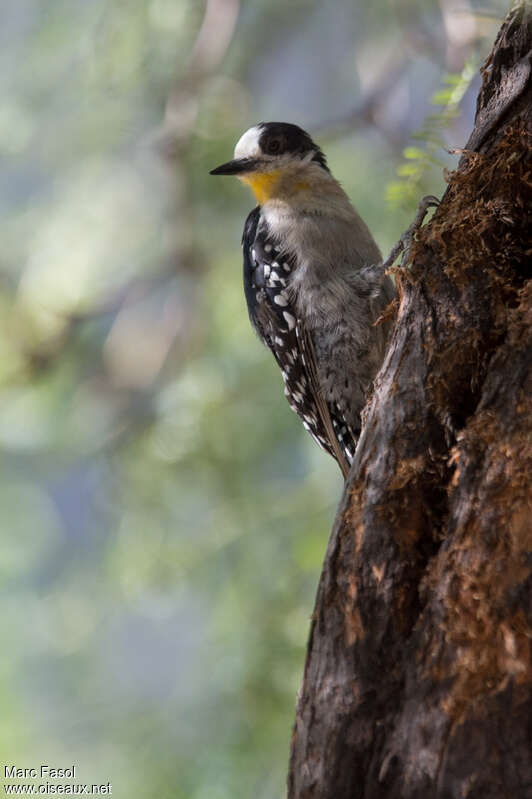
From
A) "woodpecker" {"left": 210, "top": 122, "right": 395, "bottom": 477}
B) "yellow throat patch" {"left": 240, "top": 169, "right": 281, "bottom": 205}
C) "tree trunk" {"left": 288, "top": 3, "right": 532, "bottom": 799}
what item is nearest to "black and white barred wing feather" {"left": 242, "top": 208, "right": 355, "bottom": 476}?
"woodpecker" {"left": 210, "top": 122, "right": 395, "bottom": 477}

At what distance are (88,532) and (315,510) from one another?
4.31 feet

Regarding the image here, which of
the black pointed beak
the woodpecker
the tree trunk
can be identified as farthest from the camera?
the black pointed beak

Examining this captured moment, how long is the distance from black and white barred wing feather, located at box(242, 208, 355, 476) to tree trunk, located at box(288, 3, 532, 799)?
1.21 meters

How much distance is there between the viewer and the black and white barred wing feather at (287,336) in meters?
2.74

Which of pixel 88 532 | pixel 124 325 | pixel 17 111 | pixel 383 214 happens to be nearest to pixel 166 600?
pixel 88 532

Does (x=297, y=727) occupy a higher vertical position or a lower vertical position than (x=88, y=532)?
lower

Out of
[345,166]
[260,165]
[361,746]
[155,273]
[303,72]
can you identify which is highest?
[303,72]

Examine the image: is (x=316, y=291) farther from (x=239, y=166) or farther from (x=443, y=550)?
(x=443, y=550)

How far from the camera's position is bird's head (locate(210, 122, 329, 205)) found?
116 inches

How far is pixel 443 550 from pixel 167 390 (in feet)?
8.06

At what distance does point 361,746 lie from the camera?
1321 millimetres

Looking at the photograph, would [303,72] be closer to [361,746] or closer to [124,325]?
[124,325]

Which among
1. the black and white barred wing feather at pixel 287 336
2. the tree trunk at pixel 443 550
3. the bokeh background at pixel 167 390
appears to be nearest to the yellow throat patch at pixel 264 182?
the black and white barred wing feather at pixel 287 336

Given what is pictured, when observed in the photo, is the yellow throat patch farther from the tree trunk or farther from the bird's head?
the tree trunk
